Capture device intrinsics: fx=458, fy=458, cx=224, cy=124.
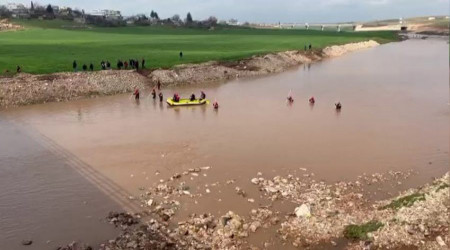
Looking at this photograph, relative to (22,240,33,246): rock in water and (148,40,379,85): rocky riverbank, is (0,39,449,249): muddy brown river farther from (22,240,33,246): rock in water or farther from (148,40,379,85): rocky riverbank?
(148,40,379,85): rocky riverbank

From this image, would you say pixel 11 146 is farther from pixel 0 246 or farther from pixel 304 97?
pixel 304 97

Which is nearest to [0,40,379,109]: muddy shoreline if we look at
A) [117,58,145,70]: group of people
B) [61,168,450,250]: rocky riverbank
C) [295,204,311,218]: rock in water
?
[117,58,145,70]: group of people

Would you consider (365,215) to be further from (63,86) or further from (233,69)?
(233,69)

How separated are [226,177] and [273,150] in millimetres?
5102

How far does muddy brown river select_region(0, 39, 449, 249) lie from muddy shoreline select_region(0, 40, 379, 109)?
9.87ft

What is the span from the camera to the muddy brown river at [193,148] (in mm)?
17953

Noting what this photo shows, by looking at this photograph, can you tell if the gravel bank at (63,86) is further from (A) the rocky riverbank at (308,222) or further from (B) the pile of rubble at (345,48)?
(B) the pile of rubble at (345,48)

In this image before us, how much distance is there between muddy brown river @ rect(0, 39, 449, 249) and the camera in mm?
17953

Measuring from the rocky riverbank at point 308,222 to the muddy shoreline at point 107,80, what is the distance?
25.6 metres

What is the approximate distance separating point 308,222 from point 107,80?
34.3m

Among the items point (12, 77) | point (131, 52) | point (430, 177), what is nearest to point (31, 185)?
point (430, 177)

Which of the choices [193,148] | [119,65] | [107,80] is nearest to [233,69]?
[119,65]

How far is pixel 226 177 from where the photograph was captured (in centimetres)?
2125

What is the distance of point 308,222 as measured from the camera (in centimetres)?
1582
